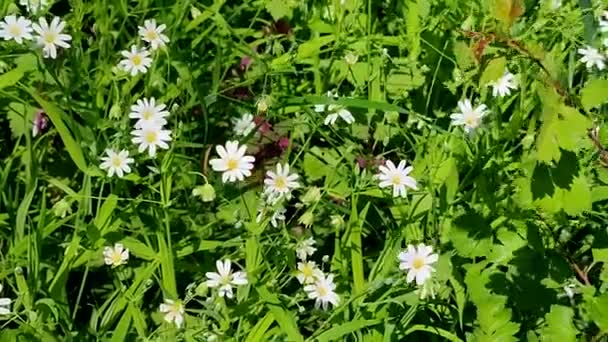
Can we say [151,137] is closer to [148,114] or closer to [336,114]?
[148,114]

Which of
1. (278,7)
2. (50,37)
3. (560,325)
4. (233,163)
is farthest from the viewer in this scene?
(278,7)

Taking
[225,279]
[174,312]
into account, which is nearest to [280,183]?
[225,279]

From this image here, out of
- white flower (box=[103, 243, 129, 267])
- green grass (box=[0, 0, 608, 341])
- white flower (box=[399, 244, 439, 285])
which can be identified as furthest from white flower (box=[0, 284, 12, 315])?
white flower (box=[399, 244, 439, 285])

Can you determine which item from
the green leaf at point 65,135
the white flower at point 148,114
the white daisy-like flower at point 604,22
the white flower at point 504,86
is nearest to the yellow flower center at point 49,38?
the green leaf at point 65,135

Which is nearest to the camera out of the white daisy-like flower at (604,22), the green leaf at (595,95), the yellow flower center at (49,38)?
the green leaf at (595,95)

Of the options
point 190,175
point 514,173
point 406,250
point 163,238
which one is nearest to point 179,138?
point 190,175

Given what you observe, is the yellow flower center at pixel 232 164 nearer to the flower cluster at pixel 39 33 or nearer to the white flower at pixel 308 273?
the white flower at pixel 308 273
